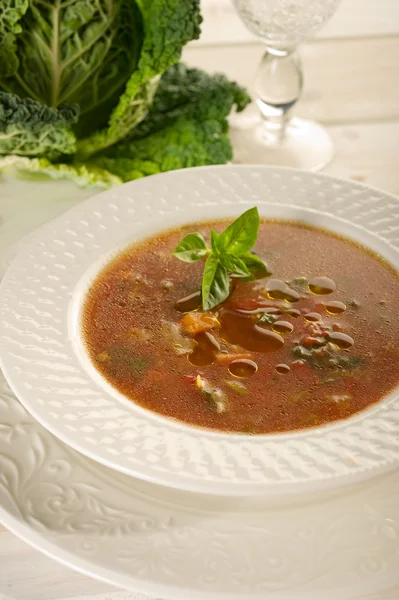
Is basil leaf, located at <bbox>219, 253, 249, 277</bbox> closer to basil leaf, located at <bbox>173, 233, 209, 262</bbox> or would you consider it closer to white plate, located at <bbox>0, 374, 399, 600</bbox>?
basil leaf, located at <bbox>173, 233, 209, 262</bbox>

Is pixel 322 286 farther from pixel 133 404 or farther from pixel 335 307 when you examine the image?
pixel 133 404

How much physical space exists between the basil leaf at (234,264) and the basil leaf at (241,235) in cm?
2

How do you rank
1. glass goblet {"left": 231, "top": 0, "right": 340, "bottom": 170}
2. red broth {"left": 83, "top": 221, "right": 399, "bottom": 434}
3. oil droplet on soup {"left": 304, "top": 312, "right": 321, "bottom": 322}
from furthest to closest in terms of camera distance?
glass goblet {"left": 231, "top": 0, "right": 340, "bottom": 170}, oil droplet on soup {"left": 304, "top": 312, "right": 321, "bottom": 322}, red broth {"left": 83, "top": 221, "right": 399, "bottom": 434}

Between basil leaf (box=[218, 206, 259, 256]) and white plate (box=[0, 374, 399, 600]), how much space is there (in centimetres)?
83

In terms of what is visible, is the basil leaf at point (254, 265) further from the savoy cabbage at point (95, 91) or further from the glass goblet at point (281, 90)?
the glass goblet at point (281, 90)

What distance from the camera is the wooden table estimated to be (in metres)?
2.05

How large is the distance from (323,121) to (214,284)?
191cm

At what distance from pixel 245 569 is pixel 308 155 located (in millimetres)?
2403

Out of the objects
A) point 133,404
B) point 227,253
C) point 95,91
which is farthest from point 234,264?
point 95,91

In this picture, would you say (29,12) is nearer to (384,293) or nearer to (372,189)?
(372,189)

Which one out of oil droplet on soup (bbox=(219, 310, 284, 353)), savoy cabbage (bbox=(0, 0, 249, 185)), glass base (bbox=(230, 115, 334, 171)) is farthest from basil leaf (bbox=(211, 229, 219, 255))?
glass base (bbox=(230, 115, 334, 171))

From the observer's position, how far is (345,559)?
192 cm

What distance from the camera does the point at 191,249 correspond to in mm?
2701

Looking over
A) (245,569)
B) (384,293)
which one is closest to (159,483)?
(245,569)
